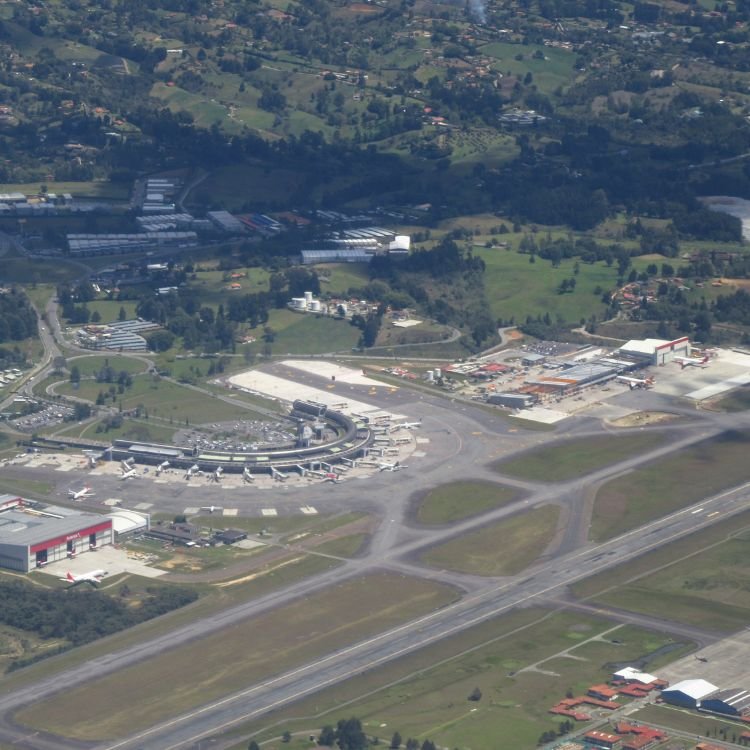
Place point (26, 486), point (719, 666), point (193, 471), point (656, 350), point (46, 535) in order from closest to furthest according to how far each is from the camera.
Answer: point (719, 666) < point (46, 535) < point (26, 486) < point (193, 471) < point (656, 350)

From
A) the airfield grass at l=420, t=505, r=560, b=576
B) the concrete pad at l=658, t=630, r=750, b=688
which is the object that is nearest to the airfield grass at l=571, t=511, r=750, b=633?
the concrete pad at l=658, t=630, r=750, b=688

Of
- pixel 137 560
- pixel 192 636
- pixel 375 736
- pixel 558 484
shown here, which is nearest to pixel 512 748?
pixel 375 736

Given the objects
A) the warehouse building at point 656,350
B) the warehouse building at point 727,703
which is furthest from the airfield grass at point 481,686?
the warehouse building at point 656,350

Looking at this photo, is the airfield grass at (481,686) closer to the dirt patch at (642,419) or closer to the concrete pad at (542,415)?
the dirt patch at (642,419)

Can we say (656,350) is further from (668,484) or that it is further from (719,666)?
(719,666)

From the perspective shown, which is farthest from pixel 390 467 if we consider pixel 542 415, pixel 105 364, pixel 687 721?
pixel 687 721

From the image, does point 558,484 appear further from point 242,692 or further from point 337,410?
point 242,692
